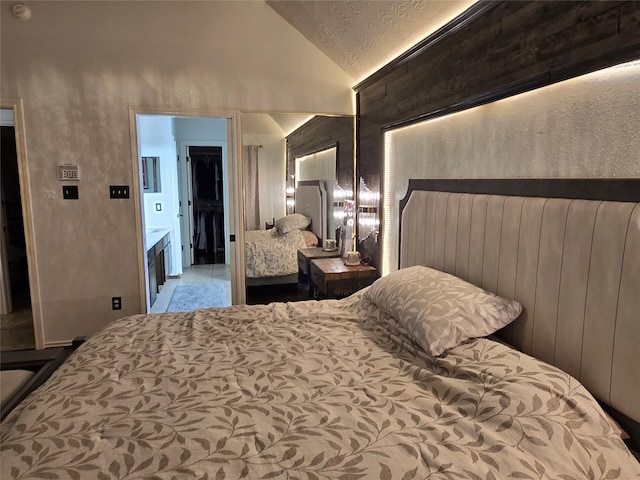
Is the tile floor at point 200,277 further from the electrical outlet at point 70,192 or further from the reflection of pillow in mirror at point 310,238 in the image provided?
the electrical outlet at point 70,192

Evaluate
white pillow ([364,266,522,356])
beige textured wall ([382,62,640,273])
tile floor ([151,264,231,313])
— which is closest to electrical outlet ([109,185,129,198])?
tile floor ([151,264,231,313])

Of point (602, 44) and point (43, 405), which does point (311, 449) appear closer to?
point (43, 405)

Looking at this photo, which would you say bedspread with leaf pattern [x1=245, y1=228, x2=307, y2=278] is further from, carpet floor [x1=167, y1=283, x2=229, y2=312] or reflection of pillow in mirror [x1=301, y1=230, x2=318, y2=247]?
carpet floor [x1=167, y1=283, x2=229, y2=312]

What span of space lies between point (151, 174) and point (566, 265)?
540 cm

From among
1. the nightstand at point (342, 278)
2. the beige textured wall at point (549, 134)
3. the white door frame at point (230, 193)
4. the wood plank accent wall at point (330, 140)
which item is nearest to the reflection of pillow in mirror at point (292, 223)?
the wood plank accent wall at point (330, 140)

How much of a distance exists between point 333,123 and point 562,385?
9.95 feet

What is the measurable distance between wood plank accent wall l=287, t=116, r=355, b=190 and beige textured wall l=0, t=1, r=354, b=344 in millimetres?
391

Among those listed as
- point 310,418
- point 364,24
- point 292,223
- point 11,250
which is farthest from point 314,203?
point 11,250

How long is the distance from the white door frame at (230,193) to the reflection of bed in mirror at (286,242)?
0.12 m

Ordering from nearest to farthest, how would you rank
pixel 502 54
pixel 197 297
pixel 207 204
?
pixel 502 54, pixel 197 297, pixel 207 204

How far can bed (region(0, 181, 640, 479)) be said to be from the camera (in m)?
1.09

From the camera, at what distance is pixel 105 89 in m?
3.22

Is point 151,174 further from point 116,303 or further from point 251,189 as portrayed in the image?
point 116,303

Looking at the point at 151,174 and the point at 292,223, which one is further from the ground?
the point at 151,174
